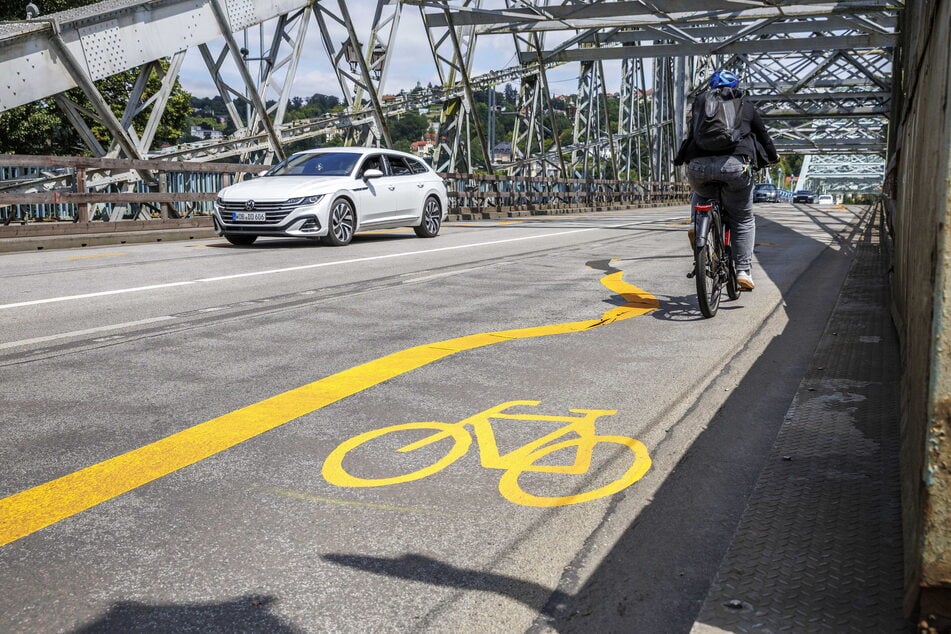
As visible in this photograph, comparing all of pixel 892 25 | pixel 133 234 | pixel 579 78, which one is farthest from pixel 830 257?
pixel 579 78

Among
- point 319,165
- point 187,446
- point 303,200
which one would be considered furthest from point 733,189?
point 319,165

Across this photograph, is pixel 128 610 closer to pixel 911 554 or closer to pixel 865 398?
pixel 911 554

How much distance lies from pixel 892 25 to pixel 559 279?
2757 centimetres

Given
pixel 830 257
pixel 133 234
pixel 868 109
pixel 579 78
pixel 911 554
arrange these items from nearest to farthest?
pixel 911 554
pixel 830 257
pixel 133 234
pixel 579 78
pixel 868 109

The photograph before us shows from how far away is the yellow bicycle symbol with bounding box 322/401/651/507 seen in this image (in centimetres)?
331

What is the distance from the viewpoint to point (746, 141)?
296 inches

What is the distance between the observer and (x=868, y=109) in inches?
2315

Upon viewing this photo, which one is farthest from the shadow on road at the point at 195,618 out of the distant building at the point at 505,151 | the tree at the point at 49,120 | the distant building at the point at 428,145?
the distant building at the point at 505,151

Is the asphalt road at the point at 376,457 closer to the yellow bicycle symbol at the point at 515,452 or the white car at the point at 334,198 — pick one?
the yellow bicycle symbol at the point at 515,452

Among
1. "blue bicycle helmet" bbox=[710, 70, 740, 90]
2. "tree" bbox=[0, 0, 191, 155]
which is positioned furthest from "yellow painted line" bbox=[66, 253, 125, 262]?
"tree" bbox=[0, 0, 191, 155]

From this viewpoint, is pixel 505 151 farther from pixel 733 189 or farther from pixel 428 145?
pixel 733 189

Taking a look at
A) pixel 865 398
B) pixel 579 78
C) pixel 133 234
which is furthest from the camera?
pixel 579 78

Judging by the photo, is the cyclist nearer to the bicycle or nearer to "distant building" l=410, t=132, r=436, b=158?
the bicycle

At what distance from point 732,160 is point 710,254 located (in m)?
0.77
